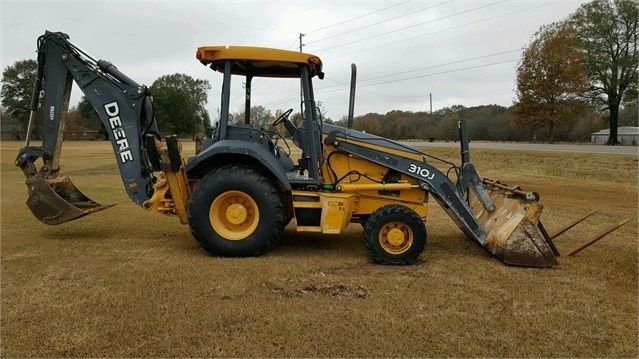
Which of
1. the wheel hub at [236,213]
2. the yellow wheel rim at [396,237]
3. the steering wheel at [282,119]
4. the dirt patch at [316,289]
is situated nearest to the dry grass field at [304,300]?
the dirt patch at [316,289]

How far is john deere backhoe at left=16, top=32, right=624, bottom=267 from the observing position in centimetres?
562

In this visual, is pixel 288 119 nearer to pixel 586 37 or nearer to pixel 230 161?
pixel 230 161

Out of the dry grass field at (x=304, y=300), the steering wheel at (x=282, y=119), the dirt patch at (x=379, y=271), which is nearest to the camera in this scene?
the dry grass field at (x=304, y=300)

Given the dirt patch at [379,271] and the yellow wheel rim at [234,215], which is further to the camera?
the yellow wheel rim at [234,215]

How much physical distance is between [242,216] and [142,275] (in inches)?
52.9

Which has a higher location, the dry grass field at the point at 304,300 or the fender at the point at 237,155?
the fender at the point at 237,155

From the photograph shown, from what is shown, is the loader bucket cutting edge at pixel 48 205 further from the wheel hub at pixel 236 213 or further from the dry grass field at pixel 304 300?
the wheel hub at pixel 236 213

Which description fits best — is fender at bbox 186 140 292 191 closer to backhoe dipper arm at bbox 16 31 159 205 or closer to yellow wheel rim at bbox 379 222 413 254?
backhoe dipper arm at bbox 16 31 159 205

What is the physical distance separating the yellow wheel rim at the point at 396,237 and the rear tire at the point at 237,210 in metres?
1.24

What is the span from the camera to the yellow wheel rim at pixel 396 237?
5590mm

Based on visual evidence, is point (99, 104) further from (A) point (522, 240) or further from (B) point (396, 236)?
(A) point (522, 240)

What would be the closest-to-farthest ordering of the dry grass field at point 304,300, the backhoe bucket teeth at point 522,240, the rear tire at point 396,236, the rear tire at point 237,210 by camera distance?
the dry grass field at point 304,300, the backhoe bucket teeth at point 522,240, the rear tire at point 396,236, the rear tire at point 237,210

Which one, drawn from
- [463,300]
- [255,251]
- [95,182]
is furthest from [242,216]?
[95,182]

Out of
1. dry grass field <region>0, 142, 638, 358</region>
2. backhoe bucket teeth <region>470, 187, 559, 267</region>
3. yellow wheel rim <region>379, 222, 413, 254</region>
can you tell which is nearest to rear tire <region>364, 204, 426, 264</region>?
yellow wheel rim <region>379, 222, 413, 254</region>
